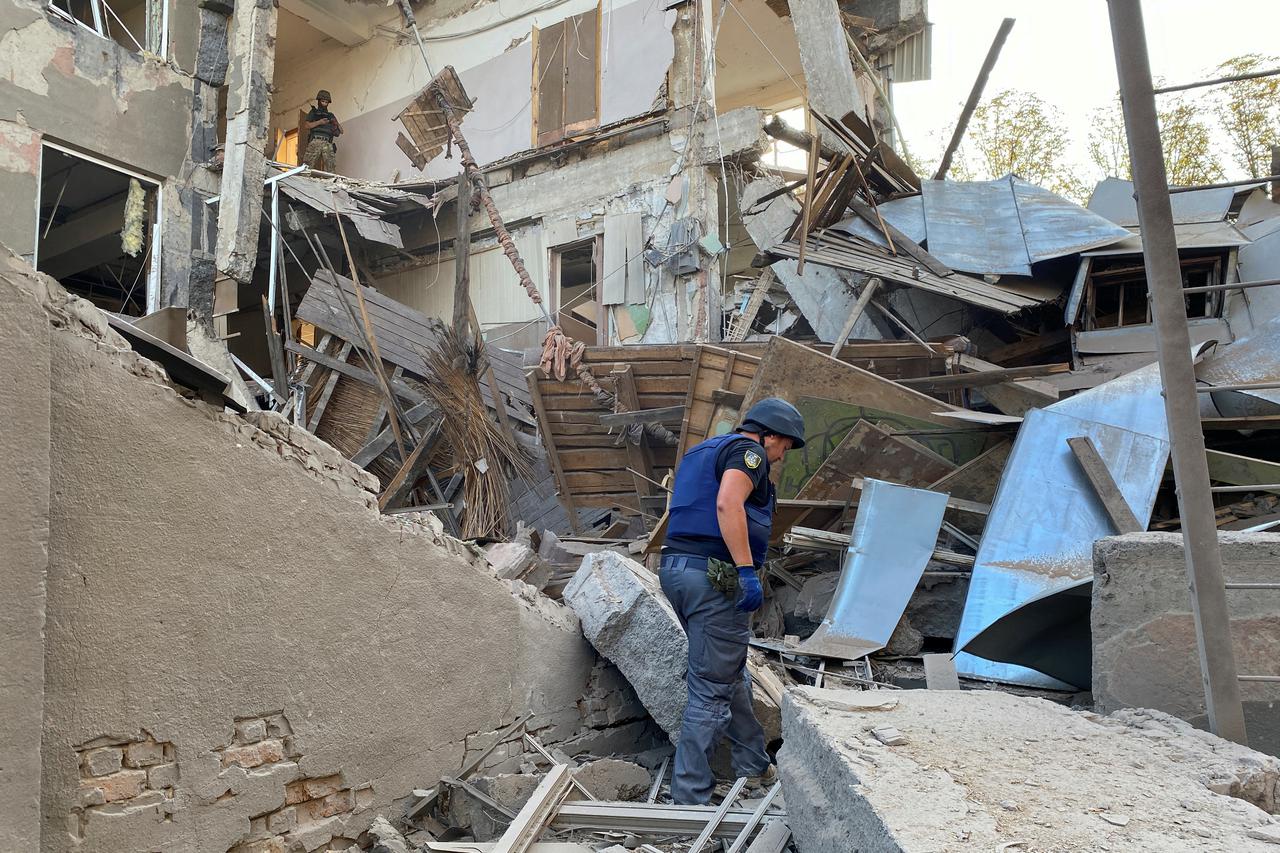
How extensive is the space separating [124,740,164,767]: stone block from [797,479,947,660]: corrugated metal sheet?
11.1ft

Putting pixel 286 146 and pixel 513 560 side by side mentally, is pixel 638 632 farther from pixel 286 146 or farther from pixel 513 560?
pixel 286 146

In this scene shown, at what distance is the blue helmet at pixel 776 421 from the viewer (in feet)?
13.8

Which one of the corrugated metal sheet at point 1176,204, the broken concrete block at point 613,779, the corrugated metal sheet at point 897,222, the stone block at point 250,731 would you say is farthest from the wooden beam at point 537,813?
the corrugated metal sheet at point 1176,204

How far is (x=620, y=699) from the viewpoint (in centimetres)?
476

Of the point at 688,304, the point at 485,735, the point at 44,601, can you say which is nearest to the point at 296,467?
the point at 44,601

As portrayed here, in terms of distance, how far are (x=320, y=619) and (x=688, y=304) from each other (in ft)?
26.9

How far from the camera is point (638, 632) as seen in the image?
4445mm

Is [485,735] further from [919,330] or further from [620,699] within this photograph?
[919,330]

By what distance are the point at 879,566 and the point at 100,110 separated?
9996mm

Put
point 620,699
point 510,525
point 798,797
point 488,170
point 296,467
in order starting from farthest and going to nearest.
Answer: point 488,170 → point 510,525 → point 620,699 → point 296,467 → point 798,797

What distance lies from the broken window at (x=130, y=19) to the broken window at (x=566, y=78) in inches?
187

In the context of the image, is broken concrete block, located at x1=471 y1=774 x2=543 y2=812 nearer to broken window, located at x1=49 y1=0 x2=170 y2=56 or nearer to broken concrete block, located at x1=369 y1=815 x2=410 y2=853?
broken concrete block, located at x1=369 y1=815 x2=410 y2=853

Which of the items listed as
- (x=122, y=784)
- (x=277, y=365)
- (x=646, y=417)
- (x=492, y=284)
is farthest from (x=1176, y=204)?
(x=122, y=784)

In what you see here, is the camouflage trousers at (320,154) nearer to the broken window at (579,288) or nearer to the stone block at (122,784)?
the broken window at (579,288)
